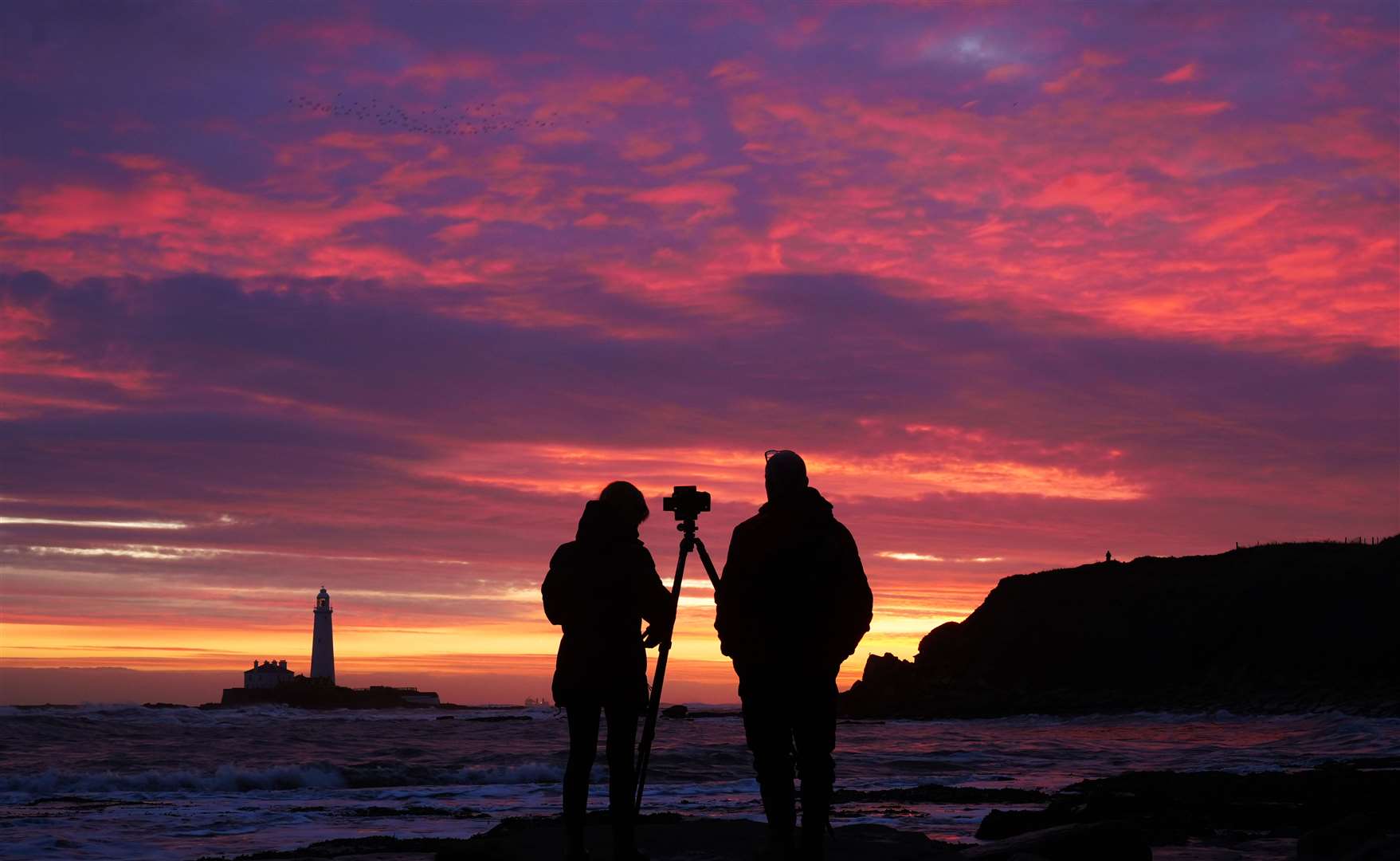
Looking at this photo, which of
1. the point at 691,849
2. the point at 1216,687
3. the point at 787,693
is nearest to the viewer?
the point at 787,693

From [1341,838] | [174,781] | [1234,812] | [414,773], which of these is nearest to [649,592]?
[1341,838]

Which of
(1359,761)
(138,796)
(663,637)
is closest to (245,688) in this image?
(138,796)

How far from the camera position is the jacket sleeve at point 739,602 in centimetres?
712

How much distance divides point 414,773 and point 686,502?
58.4 ft

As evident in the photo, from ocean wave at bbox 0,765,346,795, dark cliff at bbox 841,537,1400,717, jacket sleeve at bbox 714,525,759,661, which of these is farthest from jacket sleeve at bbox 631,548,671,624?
dark cliff at bbox 841,537,1400,717

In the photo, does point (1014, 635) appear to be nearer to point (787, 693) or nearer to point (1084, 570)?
point (1084, 570)

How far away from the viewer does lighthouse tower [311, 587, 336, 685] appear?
310 feet

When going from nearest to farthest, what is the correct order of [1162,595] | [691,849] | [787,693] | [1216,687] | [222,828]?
[787,693]
[691,849]
[222,828]
[1216,687]
[1162,595]

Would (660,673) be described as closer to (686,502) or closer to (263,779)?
(686,502)

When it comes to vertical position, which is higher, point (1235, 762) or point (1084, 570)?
point (1084, 570)

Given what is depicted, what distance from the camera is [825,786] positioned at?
7.25 meters

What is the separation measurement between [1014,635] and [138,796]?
61.4 meters

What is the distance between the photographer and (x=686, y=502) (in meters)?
8.66

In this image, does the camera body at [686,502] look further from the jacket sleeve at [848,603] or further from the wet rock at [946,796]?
the wet rock at [946,796]
